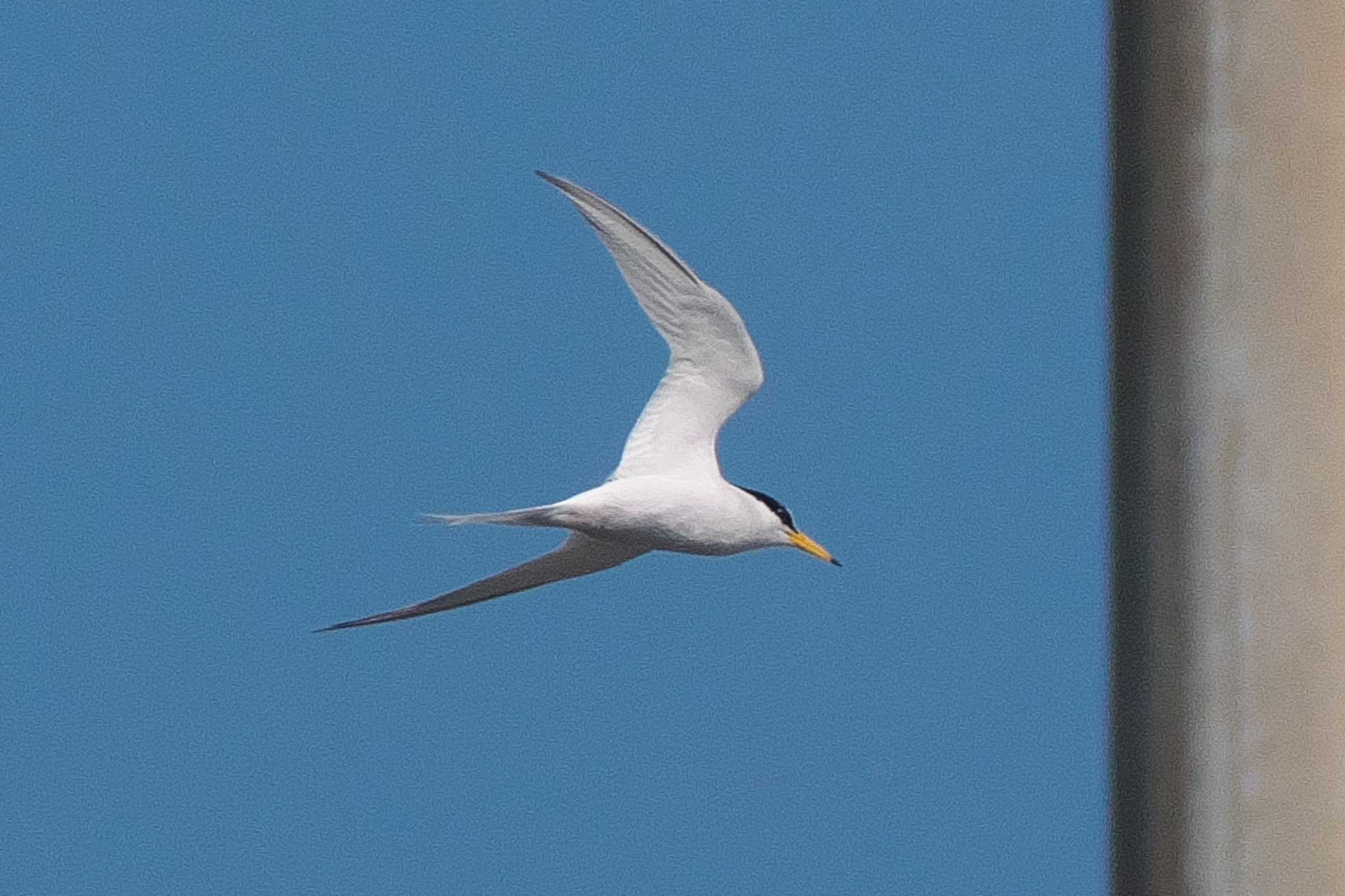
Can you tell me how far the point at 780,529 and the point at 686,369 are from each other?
31cm

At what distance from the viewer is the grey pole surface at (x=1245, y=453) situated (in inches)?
69.7

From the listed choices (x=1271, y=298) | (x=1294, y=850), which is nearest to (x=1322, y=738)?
(x=1294, y=850)

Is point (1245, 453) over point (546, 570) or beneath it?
over

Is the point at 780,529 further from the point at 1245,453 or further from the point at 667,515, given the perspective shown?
the point at 1245,453

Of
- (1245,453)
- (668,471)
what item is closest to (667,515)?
(668,471)

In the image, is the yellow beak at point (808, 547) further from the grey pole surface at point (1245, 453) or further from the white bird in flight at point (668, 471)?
the grey pole surface at point (1245, 453)

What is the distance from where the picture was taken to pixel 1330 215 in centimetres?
180

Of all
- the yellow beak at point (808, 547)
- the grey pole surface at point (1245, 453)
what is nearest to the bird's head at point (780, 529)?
the yellow beak at point (808, 547)

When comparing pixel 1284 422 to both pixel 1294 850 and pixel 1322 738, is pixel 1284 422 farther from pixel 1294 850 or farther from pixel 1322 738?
pixel 1294 850

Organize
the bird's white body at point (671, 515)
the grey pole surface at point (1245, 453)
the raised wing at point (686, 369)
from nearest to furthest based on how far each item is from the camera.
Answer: the grey pole surface at point (1245, 453)
the bird's white body at point (671, 515)
the raised wing at point (686, 369)

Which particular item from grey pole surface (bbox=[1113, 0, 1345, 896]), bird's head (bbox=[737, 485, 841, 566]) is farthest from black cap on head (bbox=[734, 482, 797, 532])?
grey pole surface (bbox=[1113, 0, 1345, 896])

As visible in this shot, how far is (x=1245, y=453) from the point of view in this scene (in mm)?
1789

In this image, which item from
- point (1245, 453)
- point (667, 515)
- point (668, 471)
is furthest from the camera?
point (668, 471)

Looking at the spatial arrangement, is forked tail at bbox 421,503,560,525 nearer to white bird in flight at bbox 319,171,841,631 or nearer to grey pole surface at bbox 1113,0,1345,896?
white bird in flight at bbox 319,171,841,631
